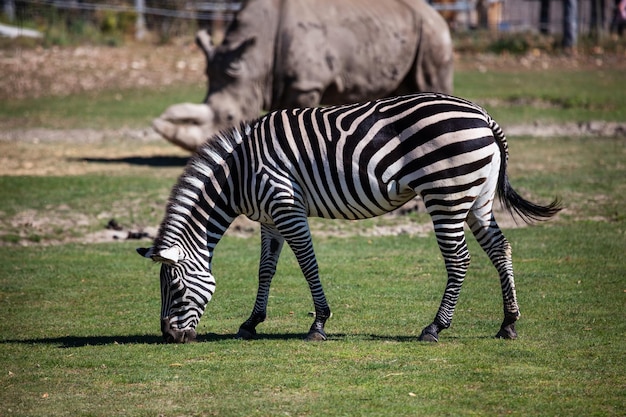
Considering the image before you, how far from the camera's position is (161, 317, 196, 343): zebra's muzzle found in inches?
350

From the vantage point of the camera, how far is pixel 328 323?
31.8ft

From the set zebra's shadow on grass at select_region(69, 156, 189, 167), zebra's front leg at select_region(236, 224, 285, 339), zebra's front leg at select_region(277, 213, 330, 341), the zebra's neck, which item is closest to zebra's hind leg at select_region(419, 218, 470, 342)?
zebra's front leg at select_region(277, 213, 330, 341)

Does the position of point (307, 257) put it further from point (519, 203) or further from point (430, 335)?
point (519, 203)

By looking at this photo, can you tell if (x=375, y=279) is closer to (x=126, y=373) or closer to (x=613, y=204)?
(x=126, y=373)

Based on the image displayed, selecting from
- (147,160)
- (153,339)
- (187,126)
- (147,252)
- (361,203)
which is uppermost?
(361,203)

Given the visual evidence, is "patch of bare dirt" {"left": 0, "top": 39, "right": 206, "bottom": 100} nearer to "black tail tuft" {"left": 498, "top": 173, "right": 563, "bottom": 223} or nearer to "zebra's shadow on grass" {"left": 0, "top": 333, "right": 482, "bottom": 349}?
"zebra's shadow on grass" {"left": 0, "top": 333, "right": 482, "bottom": 349}

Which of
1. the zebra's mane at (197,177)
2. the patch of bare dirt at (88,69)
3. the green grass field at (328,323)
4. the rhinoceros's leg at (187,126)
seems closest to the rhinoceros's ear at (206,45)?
the rhinoceros's leg at (187,126)

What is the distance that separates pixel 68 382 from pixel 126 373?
472 mm

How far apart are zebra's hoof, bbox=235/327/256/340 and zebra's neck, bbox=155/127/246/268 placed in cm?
77

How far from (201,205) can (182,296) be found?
2.88 ft

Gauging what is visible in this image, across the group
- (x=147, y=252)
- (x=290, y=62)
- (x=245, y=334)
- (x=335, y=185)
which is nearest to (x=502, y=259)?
(x=335, y=185)

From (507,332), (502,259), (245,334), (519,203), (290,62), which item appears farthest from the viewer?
(290,62)

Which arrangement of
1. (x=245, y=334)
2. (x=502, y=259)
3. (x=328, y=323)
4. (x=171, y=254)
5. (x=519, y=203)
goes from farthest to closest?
(x=328, y=323) < (x=519, y=203) < (x=245, y=334) < (x=502, y=259) < (x=171, y=254)

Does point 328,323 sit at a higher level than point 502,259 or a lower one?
lower
